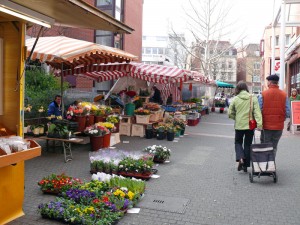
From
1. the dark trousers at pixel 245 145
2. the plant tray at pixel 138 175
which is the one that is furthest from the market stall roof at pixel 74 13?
the dark trousers at pixel 245 145

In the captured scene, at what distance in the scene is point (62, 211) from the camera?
15.9 feet

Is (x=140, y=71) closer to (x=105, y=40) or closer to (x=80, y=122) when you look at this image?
(x=80, y=122)

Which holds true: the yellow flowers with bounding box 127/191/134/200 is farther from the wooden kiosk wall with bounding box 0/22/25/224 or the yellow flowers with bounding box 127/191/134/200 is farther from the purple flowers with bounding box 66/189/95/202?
the wooden kiosk wall with bounding box 0/22/25/224

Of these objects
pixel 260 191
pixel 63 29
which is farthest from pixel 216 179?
pixel 63 29

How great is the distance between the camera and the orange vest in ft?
24.2

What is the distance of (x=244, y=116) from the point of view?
7.54 metres

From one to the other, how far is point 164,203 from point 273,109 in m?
3.22

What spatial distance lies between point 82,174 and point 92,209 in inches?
106

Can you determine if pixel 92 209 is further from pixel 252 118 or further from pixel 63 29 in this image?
pixel 63 29

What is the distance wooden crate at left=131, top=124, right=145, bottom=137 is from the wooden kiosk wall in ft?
27.7

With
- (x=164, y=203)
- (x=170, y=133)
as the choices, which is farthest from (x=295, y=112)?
(x=164, y=203)

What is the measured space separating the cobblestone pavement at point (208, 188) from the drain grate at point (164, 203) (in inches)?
4.6

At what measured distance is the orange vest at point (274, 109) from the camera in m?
7.38

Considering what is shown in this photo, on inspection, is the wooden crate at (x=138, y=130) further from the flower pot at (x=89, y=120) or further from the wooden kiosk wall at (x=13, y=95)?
the wooden kiosk wall at (x=13, y=95)
